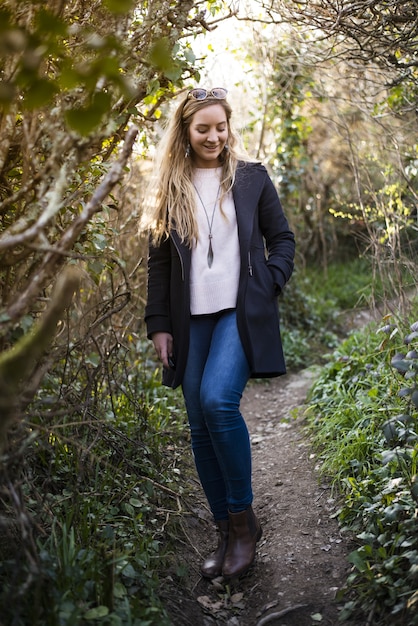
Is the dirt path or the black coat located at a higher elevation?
the black coat

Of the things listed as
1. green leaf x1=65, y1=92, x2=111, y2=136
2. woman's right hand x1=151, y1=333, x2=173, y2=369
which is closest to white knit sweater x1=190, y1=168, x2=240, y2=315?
woman's right hand x1=151, y1=333, x2=173, y2=369

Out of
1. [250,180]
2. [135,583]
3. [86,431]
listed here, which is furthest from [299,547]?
[250,180]

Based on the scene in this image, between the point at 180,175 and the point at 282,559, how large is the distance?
74.5 inches

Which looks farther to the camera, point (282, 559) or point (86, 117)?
point (282, 559)

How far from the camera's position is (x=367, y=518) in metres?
3.00

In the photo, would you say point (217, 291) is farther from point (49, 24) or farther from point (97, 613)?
point (49, 24)

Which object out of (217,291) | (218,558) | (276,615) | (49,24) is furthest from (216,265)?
(49,24)

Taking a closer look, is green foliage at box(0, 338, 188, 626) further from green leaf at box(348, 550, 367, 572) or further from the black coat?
green leaf at box(348, 550, 367, 572)

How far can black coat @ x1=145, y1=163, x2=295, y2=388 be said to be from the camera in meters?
3.00

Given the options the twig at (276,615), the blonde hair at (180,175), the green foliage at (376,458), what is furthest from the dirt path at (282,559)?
the blonde hair at (180,175)

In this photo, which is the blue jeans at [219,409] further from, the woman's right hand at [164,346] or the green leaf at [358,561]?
the green leaf at [358,561]

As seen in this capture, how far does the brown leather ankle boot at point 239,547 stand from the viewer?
298cm

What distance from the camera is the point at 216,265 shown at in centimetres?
307

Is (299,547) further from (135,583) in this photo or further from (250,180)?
(250,180)
